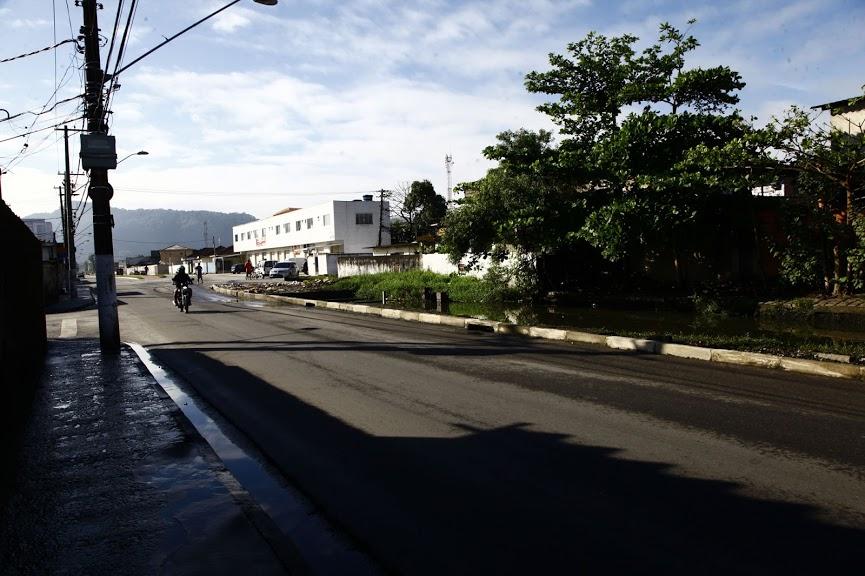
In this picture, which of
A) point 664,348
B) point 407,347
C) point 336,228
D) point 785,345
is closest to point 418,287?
point 407,347

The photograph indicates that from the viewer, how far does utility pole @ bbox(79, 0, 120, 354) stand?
12.8m

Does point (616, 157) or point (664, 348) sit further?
point (616, 157)

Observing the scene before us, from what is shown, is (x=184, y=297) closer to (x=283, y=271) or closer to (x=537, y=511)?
(x=537, y=511)

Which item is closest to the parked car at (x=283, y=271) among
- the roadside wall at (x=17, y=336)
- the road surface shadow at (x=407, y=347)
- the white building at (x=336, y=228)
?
the white building at (x=336, y=228)

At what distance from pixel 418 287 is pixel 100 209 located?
1635 centimetres

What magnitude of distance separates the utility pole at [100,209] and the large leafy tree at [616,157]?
11889 mm

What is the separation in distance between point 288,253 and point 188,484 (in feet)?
260

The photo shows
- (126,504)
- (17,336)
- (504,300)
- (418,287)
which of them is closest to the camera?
(126,504)

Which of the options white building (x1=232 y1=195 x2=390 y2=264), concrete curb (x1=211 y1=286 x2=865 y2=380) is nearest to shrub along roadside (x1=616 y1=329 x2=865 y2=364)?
concrete curb (x1=211 y1=286 x2=865 y2=380)

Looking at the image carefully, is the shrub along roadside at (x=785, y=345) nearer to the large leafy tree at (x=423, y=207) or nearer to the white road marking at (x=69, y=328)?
the white road marking at (x=69, y=328)

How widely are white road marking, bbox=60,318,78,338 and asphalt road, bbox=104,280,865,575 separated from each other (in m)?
8.80

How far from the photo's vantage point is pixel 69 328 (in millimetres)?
19016

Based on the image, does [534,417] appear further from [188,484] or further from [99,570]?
[99,570]

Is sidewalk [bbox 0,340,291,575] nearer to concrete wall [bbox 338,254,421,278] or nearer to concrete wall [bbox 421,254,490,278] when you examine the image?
concrete wall [bbox 421,254,490,278]
